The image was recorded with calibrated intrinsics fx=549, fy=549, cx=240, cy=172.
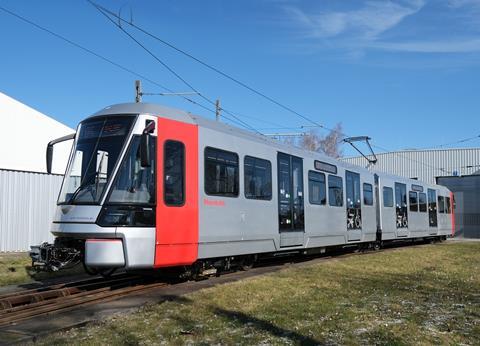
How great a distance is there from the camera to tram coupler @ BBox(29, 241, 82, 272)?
9906mm

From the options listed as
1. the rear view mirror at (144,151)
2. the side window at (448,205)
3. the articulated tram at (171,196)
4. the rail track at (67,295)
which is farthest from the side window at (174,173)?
the side window at (448,205)

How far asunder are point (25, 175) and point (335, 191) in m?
12.4

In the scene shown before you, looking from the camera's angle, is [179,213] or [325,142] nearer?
[179,213]

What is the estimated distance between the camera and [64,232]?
9898mm

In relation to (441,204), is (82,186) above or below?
below

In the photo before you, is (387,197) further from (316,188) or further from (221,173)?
(221,173)

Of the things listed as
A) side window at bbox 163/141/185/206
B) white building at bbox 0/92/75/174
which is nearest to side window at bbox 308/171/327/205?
side window at bbox 163/141/185/206

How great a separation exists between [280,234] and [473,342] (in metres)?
7.94

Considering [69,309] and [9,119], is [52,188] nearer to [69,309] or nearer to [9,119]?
[9,119]

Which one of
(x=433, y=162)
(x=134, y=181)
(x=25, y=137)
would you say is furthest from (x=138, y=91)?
(x=433, y=162)

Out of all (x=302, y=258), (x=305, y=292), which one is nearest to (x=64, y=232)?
(x=305, y=292)

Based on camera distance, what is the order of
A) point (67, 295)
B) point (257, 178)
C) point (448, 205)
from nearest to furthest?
point (67, 295)
point (257, 178)
point (448, 205)

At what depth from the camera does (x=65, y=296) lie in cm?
995

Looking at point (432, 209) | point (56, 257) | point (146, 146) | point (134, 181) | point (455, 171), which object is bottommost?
point (56, 257)
